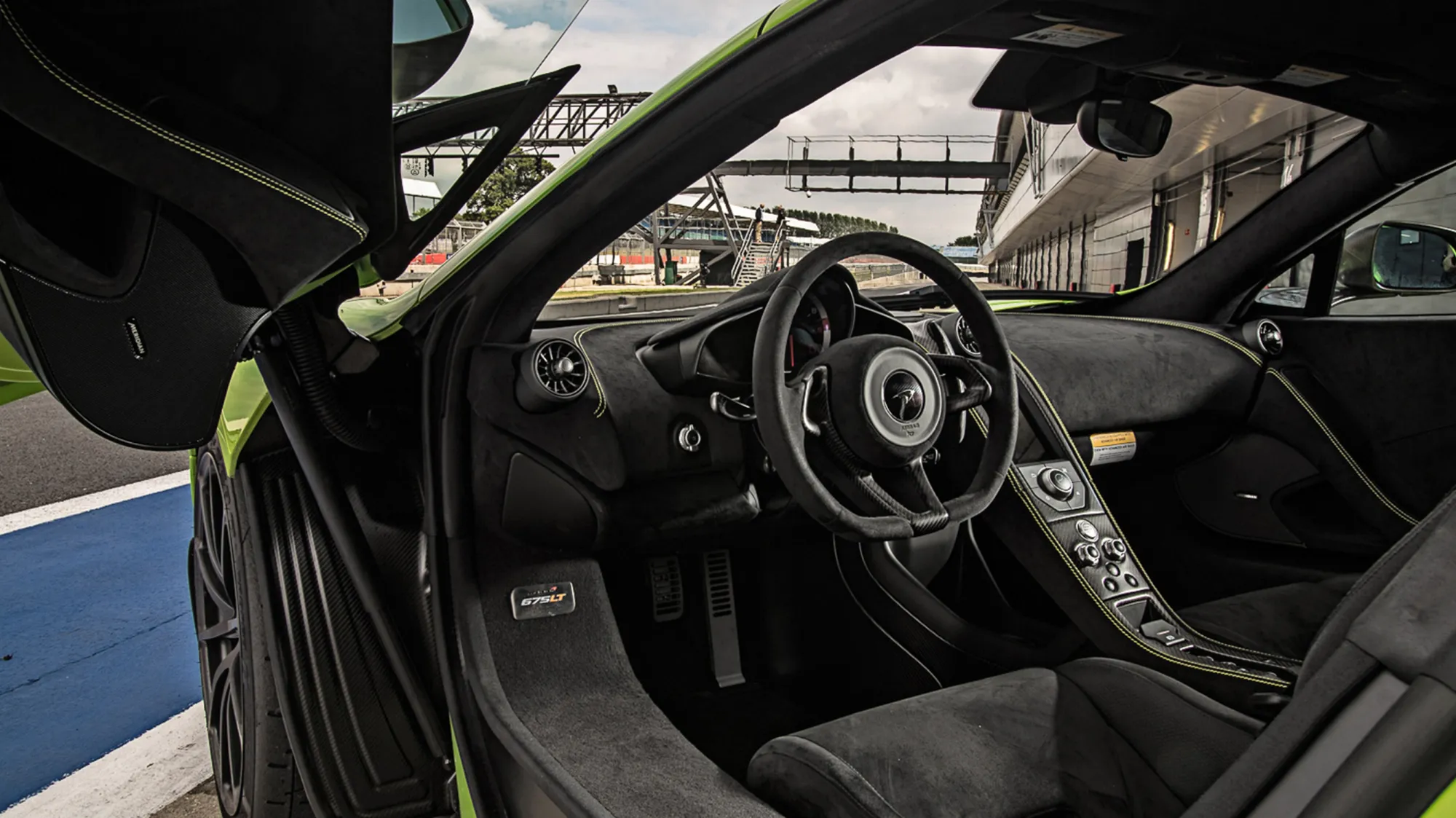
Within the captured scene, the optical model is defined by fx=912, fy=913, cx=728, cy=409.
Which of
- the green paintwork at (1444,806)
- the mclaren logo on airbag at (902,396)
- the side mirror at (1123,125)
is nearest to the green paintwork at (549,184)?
the mclaren logo on airbag at (902,396)

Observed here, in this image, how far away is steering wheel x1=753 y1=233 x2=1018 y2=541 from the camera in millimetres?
1370

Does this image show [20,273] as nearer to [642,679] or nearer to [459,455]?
[459,455]

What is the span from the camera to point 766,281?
163cm

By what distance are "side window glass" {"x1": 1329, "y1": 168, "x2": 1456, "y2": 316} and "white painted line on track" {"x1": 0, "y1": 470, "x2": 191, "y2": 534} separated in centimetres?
456

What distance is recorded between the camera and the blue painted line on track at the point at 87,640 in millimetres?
2301

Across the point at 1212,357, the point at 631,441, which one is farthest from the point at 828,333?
the point at 1212,357

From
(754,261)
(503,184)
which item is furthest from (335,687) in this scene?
(754,261)

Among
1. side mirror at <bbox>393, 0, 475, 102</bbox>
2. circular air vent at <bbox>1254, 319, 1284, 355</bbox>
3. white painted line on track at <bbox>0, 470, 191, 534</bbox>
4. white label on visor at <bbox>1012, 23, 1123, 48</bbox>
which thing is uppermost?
side mirror at <bbox>393, 0, 475, 102</bbox>

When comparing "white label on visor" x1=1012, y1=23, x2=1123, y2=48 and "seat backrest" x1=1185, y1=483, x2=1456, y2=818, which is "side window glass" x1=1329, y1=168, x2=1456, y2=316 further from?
"seat backrest" x1=1185, y1=483, x2=1456, y2=818

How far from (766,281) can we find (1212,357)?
154 cm

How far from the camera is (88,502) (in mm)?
4379

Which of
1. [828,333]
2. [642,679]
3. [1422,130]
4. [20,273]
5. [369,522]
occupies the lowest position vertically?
[642,679]

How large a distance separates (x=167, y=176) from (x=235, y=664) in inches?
46.9

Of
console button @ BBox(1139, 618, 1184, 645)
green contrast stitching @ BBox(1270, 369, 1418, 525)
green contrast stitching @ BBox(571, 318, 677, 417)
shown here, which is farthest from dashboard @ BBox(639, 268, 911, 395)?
green contrast stitching @ BBox(1270, 369, 1418, 525)
